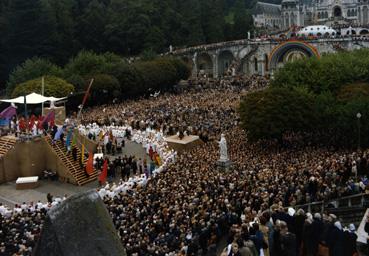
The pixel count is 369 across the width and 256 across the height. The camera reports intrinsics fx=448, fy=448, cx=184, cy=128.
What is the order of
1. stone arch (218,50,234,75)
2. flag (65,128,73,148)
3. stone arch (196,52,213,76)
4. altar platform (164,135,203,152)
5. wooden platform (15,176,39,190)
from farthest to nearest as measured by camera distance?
stone arch (218,50,234,75) → stone arch (196,52,213,76) → altar platform (164,135,203,152) → flag (65,128,73,148) → wooden platform (15,176,39,190)

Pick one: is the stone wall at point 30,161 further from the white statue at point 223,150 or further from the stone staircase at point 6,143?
the white statue at point 223,150

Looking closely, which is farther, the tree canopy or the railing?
the tree canopy

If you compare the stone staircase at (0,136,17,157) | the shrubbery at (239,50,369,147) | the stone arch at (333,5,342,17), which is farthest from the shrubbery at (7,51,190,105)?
the stone arch at (333,5,342,17)

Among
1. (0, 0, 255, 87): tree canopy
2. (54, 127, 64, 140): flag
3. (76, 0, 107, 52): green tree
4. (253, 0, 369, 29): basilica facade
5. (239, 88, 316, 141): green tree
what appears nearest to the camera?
(54, 127, 64, 140): flag

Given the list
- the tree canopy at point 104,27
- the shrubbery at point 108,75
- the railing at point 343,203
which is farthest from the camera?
the tree canopy at point 104,27

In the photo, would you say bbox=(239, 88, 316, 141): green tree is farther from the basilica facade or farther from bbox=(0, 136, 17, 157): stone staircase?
the basilica facade

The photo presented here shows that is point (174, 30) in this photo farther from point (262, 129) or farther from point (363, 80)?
point (262, 129)

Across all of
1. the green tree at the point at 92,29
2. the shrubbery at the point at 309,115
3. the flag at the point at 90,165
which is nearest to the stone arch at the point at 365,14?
the green tree at the point at 92,29
